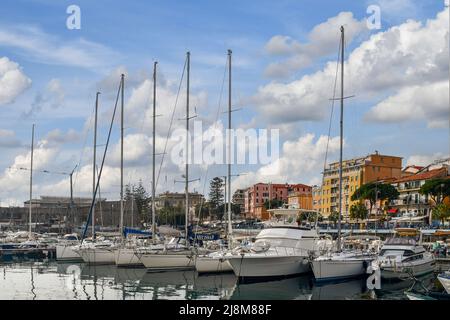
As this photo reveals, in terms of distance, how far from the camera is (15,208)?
176875mm

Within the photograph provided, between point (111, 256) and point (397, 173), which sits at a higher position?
point (397, 173)

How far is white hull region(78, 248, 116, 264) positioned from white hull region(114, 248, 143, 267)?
16.2 ft

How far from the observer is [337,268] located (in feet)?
133

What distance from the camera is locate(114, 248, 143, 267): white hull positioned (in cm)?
5234

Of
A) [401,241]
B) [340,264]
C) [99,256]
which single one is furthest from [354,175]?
[340,264]

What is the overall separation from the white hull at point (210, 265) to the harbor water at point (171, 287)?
533 millimetres

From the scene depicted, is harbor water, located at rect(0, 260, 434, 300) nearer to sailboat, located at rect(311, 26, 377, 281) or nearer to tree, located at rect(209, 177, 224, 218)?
sailboat, located at rect(311, 26, 377, 281)

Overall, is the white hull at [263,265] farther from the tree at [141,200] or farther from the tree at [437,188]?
the tree at [141,200]

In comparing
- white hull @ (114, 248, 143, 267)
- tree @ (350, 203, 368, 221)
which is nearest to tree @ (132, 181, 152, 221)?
tree @ (350, 203, 368, 221)

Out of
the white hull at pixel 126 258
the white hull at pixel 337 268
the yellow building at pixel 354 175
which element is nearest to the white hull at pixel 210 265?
the white hull at pixel 337 268

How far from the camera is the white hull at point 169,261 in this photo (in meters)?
48.0
